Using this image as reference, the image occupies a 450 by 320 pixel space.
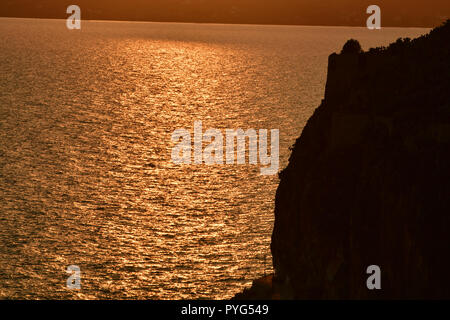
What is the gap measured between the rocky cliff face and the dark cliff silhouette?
0.25 feet

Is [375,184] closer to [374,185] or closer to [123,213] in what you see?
[374,185]

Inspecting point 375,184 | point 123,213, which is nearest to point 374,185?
point 375,184

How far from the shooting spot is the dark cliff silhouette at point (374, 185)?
40.8 m

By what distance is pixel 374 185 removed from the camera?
43.5 meters

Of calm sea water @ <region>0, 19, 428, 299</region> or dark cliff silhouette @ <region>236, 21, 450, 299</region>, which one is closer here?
dark cliff silhouette @ <region>236, 21, 450, 299</region>

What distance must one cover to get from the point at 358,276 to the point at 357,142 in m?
10.1

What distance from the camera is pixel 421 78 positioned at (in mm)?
46875

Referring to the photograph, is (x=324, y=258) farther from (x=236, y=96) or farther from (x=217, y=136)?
(x=236, y=96)

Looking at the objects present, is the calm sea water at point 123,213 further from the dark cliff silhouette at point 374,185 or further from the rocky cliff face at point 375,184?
the rocky cliff face at point 375,184

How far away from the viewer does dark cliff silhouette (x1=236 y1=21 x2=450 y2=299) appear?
40.8 metres

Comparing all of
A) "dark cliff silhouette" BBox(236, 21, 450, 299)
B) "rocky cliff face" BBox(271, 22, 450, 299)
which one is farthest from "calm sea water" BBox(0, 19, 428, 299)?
"rocky cliff face" BBox(271, 22, 450, 299)

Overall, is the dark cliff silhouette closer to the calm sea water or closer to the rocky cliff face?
the rocky cliff face

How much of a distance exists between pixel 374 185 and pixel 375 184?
11 cm

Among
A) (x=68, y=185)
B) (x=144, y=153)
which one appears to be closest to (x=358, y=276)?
(x=68, y=185)
